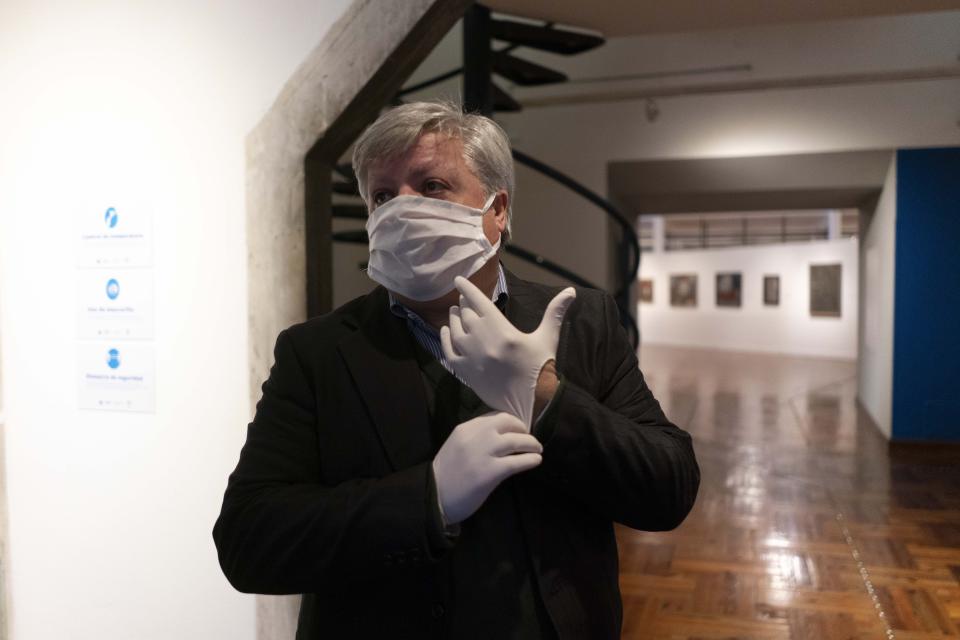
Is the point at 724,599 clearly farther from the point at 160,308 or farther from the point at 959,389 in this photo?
the point at 959,389

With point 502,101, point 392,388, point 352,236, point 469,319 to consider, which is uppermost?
point 502,101

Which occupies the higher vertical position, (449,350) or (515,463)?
(449,350)

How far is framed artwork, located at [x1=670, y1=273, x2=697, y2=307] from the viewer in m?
17.7

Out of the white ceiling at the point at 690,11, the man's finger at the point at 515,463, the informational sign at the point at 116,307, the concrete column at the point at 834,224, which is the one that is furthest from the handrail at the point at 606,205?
the concrete column at the point at 834,224

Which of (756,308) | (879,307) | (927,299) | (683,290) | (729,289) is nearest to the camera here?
(927,299)

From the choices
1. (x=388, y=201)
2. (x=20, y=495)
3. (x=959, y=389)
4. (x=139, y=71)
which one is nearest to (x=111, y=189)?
(x=139, y=71)

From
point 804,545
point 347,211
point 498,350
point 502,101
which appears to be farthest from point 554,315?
point 502,101

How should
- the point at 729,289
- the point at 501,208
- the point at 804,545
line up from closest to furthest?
the point at 501,208
the point at 804,545
the point at 729,289

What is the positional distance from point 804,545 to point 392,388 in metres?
3.57

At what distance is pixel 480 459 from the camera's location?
1013mm

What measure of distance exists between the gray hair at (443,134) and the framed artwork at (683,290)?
17.0 m

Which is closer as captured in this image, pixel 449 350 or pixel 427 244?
pixel 449 350

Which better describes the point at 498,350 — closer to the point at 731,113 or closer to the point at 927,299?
the point at 731,113

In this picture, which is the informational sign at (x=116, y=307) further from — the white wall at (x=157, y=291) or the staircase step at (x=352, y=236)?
the staircase step at (x=352, y=236)
